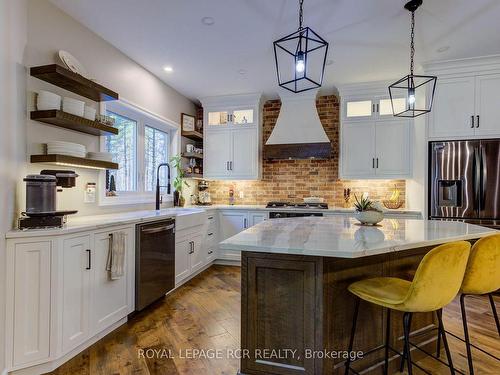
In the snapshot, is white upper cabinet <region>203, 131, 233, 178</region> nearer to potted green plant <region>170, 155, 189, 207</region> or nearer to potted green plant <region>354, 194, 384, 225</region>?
potted green plant <region>170, 155, 189, 207</region>

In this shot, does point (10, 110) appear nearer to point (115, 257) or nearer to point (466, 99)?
point (115, 257)

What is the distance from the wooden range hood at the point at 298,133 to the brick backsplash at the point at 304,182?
37cm

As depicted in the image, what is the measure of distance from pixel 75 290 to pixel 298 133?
3.59 m

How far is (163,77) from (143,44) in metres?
0.93

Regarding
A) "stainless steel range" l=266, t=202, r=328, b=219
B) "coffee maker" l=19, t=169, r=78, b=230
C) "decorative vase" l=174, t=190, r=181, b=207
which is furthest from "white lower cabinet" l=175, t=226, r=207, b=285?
"coffee maker" l=19, t=169, r=78, b=230

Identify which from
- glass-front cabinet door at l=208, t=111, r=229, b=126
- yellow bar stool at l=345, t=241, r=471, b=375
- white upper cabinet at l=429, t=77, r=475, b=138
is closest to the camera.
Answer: yellow bar stool at l=345, t=241, r=471, b=375

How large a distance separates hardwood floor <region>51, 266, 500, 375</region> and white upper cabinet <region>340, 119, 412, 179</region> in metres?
1.91

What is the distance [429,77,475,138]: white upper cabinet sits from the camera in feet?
11.8

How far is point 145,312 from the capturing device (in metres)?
2.93

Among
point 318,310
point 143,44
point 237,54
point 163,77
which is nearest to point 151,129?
point 163,77

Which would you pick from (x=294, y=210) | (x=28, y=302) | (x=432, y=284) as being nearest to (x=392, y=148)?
(x=294, y=210)

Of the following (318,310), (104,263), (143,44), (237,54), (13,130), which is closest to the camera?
(318,310)

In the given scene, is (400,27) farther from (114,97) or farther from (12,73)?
(12,73)

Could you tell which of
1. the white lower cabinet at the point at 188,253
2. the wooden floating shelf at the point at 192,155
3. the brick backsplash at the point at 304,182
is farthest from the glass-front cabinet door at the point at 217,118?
the white lower cabinet at the point at 188,253
